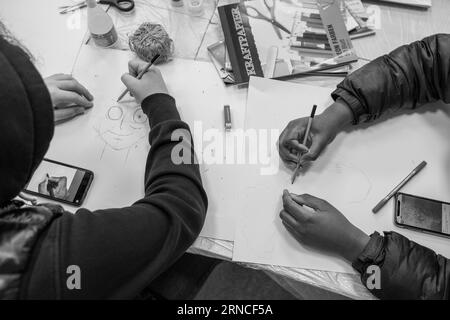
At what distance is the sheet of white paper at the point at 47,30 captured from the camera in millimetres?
791

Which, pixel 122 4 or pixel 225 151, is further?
pixel 122 4

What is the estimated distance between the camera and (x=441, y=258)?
0.57m

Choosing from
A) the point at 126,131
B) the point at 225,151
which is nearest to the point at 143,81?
the point at 126,131

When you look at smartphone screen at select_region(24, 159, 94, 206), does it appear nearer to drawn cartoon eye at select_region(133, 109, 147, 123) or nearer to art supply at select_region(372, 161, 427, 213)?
drawn cartoon eye at select_region(133, 109, 147, 123)

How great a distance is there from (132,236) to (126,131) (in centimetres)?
27

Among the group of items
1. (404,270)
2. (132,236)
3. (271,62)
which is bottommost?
(404,270)

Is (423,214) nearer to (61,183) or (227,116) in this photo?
(227,116)

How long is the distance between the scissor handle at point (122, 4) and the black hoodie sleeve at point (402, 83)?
1.68ft

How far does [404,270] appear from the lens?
1.86 feet

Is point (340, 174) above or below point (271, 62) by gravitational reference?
below

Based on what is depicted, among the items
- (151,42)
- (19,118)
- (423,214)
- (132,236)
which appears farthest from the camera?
(151,42)

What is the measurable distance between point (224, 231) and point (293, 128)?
0.76 feet
